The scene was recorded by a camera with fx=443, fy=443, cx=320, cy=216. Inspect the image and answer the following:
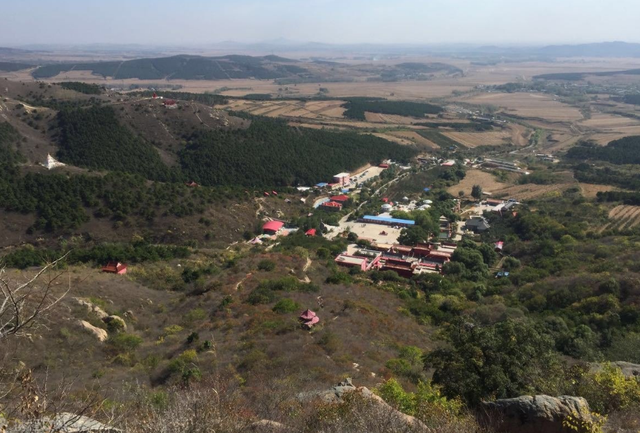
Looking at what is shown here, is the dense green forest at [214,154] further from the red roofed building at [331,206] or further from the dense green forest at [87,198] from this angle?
the dense green forest at [87,198]

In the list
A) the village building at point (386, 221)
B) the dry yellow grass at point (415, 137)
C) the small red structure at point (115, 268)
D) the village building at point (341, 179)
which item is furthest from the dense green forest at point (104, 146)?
the dry yellow grass at point (415, 137)

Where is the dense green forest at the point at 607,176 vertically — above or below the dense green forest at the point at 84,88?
below

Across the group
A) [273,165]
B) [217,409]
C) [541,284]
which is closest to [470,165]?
[273,165]

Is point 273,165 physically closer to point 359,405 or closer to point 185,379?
point 185,379

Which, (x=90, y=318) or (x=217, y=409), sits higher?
(x=217, y=409)

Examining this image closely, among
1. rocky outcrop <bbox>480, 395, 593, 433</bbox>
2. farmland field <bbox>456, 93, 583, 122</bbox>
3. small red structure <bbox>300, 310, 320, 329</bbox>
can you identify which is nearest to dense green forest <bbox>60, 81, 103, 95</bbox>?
small red structure <bbox>300, 310, 320, 329</bbox>

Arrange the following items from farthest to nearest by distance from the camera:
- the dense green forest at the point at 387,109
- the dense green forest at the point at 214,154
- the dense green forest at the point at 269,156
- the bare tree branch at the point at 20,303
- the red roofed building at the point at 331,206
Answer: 1. the dense green forest at the point at 387,109
2. the dense green forest at the point at 269,156
3. the dense green forest at the point at 214,154
4. the red roofed building at the point at 331,206
5. the bare tree branch at the point at 20,303
